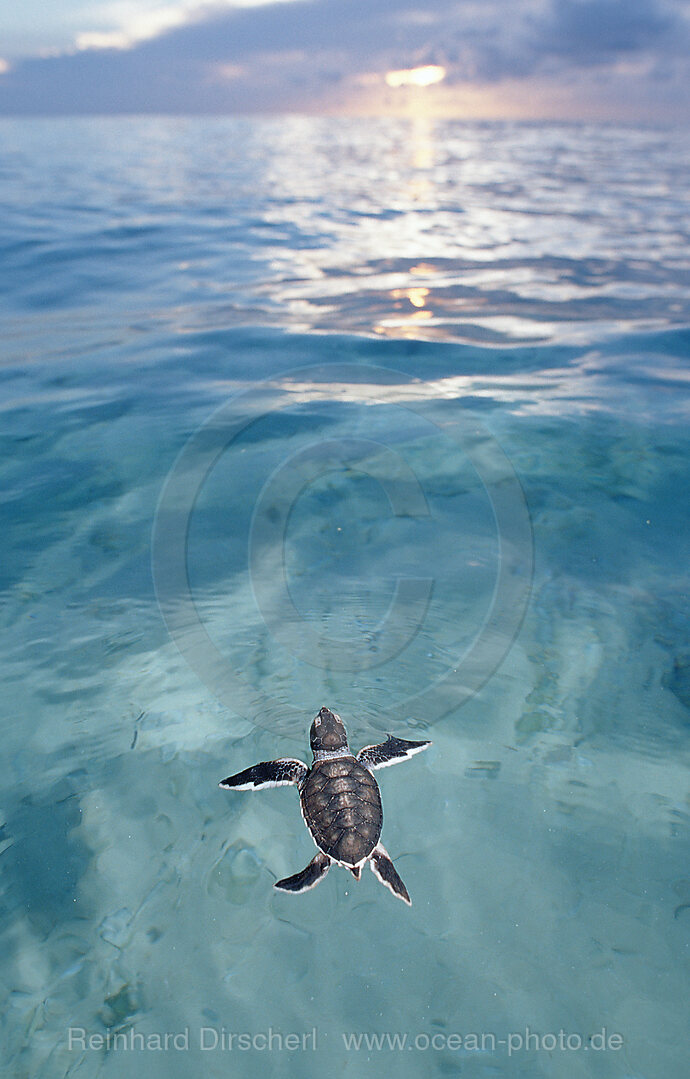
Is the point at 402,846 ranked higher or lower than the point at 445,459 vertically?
lower

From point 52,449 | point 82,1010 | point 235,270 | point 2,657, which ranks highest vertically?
point 235,270

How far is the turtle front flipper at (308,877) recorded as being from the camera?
379 centimetres

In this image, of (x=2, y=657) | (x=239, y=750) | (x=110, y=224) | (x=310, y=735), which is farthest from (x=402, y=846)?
(x=110, y=224)

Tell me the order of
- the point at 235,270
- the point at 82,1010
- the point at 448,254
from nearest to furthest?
the point at 82,1010
the point at 235,270
the point at 448,254

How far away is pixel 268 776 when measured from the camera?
4.30 m

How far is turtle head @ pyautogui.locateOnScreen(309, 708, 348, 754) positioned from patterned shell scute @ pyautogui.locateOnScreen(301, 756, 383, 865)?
0.19m

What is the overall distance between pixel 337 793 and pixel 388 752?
0.60 m

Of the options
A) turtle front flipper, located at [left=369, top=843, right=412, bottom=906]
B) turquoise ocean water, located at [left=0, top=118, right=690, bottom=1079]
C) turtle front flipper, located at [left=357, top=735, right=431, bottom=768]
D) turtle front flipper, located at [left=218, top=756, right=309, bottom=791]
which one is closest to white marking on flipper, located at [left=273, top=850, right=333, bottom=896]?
turquoise ocean water, located at [left=0, top=118, right=690, bottom=1079]

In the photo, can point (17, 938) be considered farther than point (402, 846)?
No

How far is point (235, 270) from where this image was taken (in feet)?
61.2

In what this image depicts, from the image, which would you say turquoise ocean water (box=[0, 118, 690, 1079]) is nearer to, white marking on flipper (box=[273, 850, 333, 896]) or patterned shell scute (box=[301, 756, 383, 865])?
white marking on flipper (box=[273, 850, 333, 896])

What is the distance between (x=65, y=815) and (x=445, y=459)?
246 inches

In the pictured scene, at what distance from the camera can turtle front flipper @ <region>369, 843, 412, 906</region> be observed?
3.73 m

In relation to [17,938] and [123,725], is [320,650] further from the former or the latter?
[17,938]
